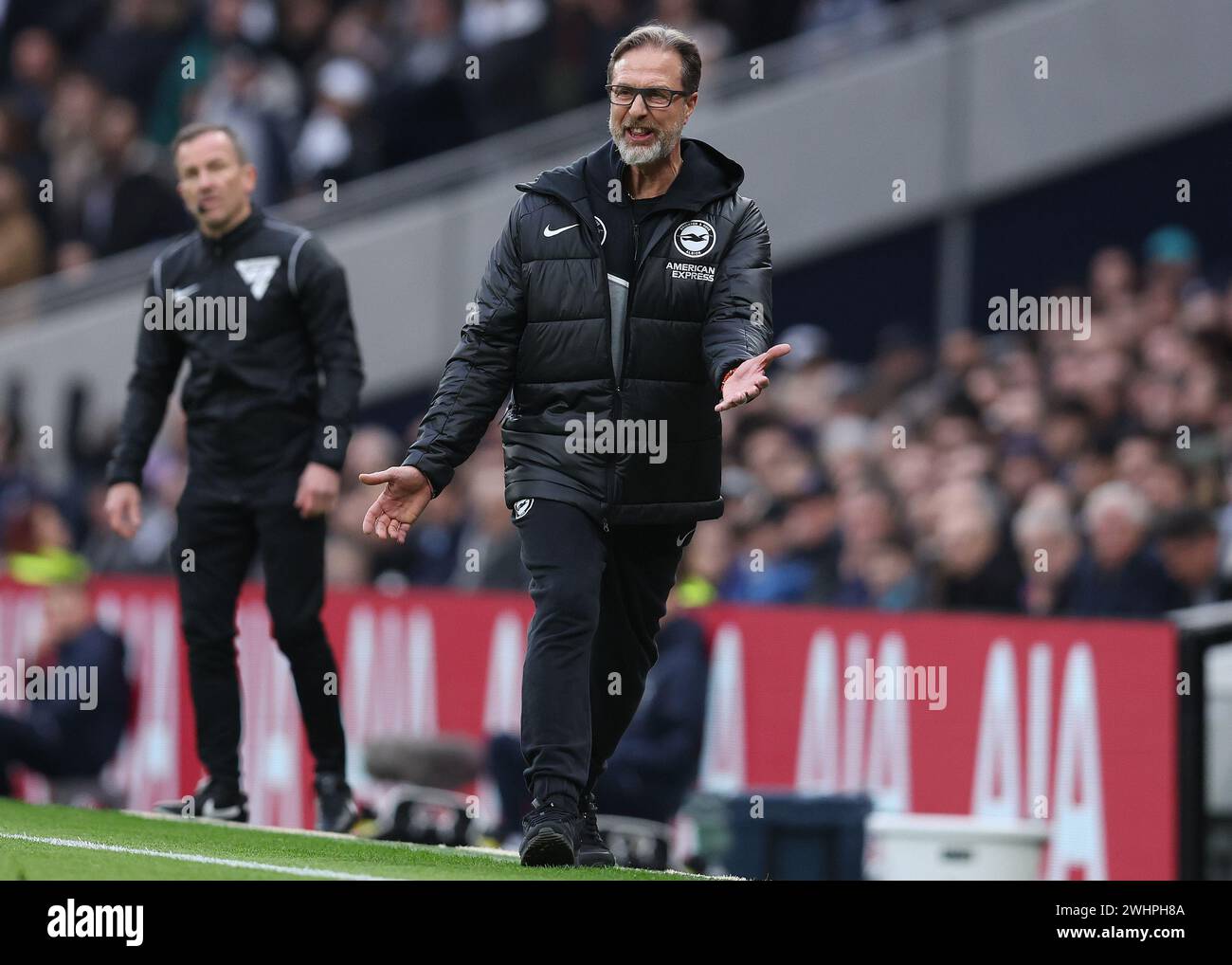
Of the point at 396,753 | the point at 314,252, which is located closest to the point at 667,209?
the point at 314,252

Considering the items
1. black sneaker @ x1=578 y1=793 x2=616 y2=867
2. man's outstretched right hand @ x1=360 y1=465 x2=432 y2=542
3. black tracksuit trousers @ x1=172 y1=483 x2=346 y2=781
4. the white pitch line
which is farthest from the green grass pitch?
man's outstretched right hand @ x1=360 y1=465 x2=432 y2=542

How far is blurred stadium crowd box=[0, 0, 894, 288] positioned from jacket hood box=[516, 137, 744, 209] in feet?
26.8

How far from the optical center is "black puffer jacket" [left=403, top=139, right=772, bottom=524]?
6.59 metres

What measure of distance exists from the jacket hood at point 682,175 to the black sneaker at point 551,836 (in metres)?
1.71

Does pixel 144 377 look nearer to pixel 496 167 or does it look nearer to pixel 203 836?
pixel 203 836

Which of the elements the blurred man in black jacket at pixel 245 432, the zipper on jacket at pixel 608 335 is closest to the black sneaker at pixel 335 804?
the blurred man in black jacket at pixel 245 432

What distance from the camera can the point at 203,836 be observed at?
7504 mm

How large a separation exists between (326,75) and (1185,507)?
8083mm

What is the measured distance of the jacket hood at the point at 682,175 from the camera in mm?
6699

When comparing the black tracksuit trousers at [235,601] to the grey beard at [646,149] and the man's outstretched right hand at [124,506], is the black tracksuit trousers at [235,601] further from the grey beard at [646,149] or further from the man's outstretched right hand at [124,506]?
the grey beard at [646,149]

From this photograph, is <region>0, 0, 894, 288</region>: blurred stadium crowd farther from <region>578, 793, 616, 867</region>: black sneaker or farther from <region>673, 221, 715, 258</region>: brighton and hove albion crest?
<region>578, 793, 616, 867</region>: black sneaker

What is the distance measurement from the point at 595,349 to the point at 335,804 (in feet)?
7.60

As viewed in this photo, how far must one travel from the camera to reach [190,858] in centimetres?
656

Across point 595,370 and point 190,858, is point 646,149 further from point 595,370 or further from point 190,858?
point 190,858
